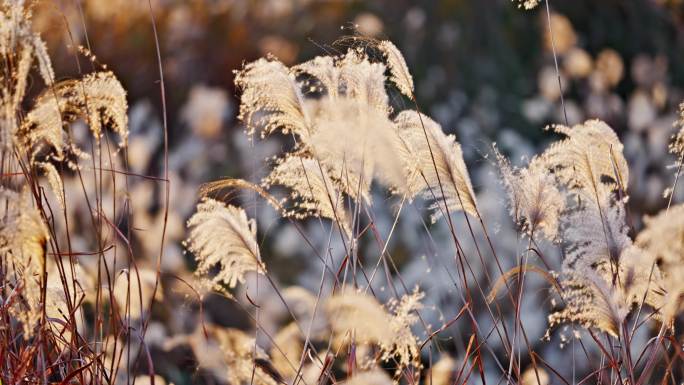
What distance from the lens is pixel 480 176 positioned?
9.05 ft

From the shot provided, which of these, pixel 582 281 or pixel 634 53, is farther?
pixel 634 53

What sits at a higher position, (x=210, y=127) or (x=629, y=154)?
(x=210, y=127)

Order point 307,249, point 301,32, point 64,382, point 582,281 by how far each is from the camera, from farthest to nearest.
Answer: point 301,32 → point 307,249 → point 582,281 → point 64,382

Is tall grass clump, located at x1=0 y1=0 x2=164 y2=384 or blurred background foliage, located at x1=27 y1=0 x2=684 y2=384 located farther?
blurred background foliage, located at x1=27 y1=0 x2=684 y2=384

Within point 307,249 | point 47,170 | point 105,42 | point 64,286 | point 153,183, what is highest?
point 105,42

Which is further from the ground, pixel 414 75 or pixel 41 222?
pixel 414 75

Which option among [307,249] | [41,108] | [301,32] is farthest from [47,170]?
[301,32]

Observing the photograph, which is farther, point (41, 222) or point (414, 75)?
point (414, 75)

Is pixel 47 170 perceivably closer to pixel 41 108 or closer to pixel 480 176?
pixel 41 108

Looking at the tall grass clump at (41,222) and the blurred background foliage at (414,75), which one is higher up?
the blurred background foliage at (414,75)

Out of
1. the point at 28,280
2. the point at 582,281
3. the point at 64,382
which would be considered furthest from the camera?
the point at 582,281

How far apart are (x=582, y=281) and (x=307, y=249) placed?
1579 mm

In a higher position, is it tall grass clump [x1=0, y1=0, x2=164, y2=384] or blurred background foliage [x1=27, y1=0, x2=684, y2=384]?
blurred background foliage [x1=27, y1=0, x2=684, y2=384]

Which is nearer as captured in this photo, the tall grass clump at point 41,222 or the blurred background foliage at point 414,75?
the tall grass clump at point 41,222
